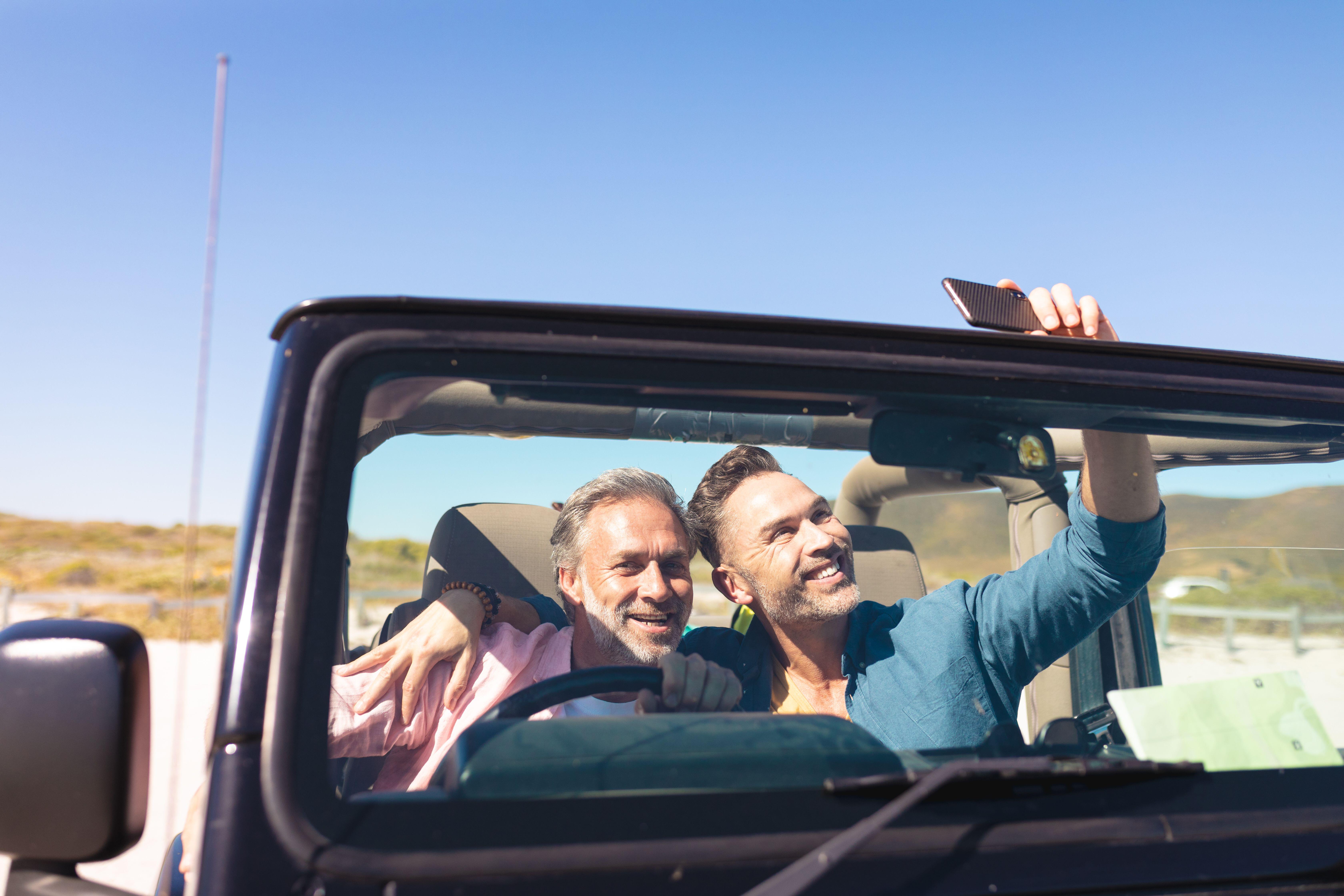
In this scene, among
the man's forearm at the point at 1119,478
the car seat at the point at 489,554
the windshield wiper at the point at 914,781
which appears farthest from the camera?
the car seat at the point at 489,554

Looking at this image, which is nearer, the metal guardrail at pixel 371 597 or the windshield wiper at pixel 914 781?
the windshield wiper at pixel 914 781

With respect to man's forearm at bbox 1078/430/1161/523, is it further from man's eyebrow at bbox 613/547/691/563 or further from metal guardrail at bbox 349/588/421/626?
metal guardrail at bbox 349/588/421/626

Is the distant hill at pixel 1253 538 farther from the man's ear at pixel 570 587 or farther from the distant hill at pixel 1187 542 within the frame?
the man's ear at pixel 570 587

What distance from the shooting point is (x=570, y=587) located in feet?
6.40

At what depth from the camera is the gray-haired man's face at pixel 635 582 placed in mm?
1781

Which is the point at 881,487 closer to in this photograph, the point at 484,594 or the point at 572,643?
the point at 572,643

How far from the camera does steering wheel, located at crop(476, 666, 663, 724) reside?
129 cm

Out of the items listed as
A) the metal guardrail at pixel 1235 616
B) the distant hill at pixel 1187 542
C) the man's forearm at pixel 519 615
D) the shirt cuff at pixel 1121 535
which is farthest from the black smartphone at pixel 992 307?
the man's forearm at pixel 519 615

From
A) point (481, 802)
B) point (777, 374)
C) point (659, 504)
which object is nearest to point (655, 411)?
point (777, 374)

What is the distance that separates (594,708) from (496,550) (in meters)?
0.67

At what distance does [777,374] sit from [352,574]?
2.14ft

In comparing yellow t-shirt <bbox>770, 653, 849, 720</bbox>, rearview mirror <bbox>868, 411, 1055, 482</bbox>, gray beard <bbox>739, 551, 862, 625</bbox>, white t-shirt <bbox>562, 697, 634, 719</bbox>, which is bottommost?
yellow t-shirt <bbox>770, 653, 849, 720</bbox>

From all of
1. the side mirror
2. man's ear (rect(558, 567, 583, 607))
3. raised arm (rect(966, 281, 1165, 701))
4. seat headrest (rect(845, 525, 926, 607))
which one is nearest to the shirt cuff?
raised arm (rect(966, 281, 1165, 701))

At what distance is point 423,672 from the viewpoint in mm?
1698
